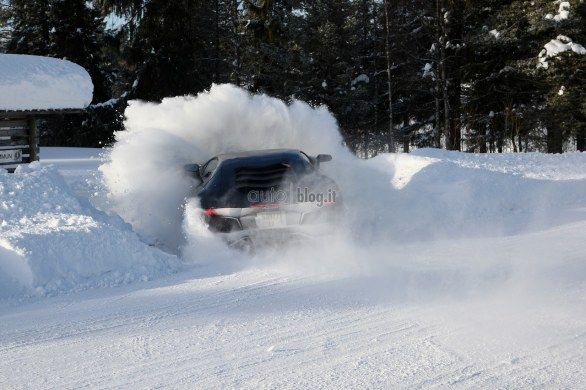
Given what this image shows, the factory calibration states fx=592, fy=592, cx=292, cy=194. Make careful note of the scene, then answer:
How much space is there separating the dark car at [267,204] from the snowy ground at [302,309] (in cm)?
32

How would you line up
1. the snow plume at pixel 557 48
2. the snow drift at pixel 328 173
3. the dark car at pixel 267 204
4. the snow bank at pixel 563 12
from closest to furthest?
1. the dark car at pixel 267 204
2. the snow drift at pixel 328 173
3. the snow bank at pixel 563 12
4. the snow plume at pixel 557 48

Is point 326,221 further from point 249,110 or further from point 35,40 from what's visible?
point 35,40

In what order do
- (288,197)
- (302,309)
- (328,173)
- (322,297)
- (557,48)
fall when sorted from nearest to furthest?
(302,309)
(322,297)
(288,197)
(328,173)
(557,48)

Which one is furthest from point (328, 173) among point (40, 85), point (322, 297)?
point (40, 85)

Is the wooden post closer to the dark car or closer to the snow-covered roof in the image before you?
the snow-covered roof

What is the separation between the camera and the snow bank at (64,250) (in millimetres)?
6582

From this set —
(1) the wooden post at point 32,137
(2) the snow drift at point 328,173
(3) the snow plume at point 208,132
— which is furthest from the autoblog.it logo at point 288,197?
(1) the wooden post at point 32,137

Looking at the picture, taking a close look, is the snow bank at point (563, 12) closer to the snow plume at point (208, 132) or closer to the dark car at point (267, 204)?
the snow plume at point (208, 132)

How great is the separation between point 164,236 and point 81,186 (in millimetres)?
8222

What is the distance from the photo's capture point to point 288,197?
7.62 metres

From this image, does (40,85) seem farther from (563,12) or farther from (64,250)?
(563,12)

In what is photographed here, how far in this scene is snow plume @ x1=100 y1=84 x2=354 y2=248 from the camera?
37.4ft

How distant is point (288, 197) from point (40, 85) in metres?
11.3

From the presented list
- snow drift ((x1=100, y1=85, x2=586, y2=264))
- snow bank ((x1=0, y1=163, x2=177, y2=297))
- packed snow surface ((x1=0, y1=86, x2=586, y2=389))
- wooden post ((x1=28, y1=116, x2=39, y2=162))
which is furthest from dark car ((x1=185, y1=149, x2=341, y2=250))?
wooden post ((x1=28, y1=116, x2=39, y2=162))
